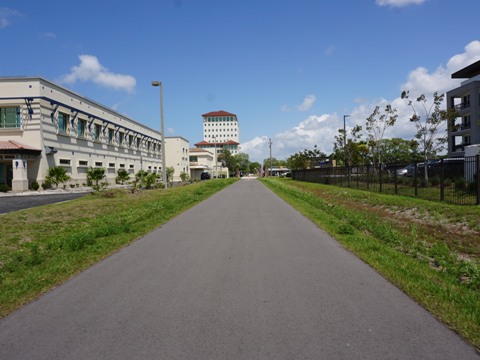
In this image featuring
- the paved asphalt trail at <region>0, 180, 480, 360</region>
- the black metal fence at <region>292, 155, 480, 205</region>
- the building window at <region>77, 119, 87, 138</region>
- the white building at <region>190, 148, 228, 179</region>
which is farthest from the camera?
the white building at <region>190, 148, 228, 179</region>

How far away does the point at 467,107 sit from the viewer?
48500mm

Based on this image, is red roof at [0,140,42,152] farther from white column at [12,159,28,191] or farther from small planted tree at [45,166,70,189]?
small planted tree at [45,166,70,189]

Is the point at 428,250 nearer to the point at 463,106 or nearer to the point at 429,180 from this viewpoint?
the point at 429,180

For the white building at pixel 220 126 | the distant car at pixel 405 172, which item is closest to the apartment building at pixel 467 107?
the distant car at pixel 405 172

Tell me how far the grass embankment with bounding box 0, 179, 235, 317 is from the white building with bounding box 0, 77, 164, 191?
743 inches

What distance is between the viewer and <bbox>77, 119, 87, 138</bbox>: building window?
39.9 metres

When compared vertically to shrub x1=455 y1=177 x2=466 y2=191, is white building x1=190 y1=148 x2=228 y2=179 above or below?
above

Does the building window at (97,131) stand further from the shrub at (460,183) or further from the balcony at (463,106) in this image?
the balcony at (463,106)

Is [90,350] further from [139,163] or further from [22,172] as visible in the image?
[139,163]

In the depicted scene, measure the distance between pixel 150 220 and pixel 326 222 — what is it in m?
5.97

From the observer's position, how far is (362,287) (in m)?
5.37

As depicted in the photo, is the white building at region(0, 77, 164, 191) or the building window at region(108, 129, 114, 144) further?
the building window at region(108, 129, 114, 144)

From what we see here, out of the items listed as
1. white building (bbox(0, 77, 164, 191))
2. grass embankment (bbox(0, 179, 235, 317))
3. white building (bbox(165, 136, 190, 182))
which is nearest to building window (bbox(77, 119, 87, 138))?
white building (bbox(0, 77, 164, 191))

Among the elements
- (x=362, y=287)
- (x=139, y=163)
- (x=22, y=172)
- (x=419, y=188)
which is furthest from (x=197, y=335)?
(x=139, y=163)
